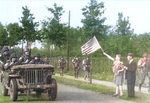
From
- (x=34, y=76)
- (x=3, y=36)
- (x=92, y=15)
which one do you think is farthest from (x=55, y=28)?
(x=34, y=76)

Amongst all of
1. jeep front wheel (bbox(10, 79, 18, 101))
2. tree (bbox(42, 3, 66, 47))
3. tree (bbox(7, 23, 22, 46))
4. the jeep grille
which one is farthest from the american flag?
tree (bbox(7, 23, 22, 46))

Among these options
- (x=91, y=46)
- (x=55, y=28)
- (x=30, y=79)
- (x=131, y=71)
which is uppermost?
(x=55, y=28)

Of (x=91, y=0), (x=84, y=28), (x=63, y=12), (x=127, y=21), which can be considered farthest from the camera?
(x=127, y=21)

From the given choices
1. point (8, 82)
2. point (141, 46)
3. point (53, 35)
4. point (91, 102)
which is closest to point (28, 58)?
point (8, 82)

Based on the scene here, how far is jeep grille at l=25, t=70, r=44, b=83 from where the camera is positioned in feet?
34.3

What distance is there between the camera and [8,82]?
36.2 feet

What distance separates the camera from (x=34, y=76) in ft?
34.5

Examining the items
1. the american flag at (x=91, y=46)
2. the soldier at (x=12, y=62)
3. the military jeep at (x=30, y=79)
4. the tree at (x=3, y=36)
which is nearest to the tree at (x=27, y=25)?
the tree at (x=3, y=36)

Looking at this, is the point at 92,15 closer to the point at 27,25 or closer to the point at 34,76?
the point at 27,25

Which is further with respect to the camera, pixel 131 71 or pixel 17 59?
pixel 17 59

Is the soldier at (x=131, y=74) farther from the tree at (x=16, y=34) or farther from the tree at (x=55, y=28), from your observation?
the tree at (x=16, y=34)

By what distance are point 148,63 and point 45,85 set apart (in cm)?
522

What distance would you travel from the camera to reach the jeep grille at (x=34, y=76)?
10453 mm

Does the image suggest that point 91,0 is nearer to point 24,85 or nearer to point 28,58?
point 28,58
